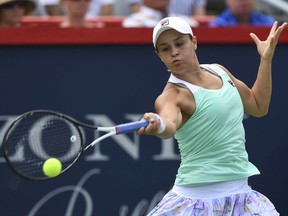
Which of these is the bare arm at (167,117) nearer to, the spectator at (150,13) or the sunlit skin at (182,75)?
the sunlit skin at (182,75)

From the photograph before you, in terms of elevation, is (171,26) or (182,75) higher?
(171,26)

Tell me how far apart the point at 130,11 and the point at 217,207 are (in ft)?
12.9

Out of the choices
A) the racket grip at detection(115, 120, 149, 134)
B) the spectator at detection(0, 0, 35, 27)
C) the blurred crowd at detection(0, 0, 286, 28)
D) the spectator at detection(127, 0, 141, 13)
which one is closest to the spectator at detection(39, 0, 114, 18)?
the blurred crowd at detection(0, 0, 286, 28)

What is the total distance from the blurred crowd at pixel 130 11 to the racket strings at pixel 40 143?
1.23 meters

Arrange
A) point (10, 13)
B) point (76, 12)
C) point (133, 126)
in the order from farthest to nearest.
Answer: point (76, 12) → point (10, 13) → point (133, 126)

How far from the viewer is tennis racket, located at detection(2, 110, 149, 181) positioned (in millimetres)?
4391

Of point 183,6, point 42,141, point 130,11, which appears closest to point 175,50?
point 42,141

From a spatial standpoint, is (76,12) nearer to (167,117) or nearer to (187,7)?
(187,7)

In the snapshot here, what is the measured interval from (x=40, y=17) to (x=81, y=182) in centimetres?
260

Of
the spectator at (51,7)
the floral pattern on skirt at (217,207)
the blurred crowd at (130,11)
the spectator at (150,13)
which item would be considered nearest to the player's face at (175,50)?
the floral pattern on skirt at (217,207)

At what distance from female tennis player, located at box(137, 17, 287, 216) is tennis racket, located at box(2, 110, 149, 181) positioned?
17.0 inches

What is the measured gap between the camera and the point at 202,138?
15.1ft

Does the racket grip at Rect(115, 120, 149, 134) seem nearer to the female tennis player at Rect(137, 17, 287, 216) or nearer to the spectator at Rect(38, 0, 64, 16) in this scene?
the female tennis player at Rect(137, 17, 287, 216)

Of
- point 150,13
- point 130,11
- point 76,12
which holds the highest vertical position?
point 76,12
